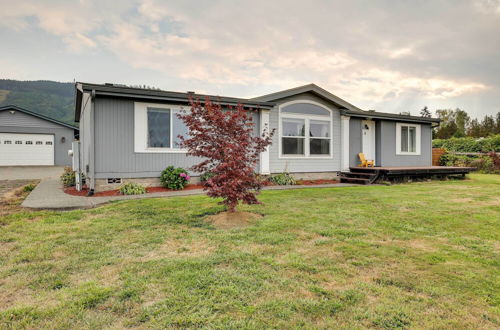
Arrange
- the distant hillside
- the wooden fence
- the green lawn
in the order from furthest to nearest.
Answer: the distant hillside
the wooden fence
the green lawn

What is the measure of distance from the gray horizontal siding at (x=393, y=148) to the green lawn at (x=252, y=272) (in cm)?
871

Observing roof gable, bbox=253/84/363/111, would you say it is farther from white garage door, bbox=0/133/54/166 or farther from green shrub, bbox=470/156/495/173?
white garage door, bbox=0/133/54/166

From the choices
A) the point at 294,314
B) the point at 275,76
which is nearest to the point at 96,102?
the point at 294,314

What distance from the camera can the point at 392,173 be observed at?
1127 cm

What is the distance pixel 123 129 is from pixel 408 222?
7833mm

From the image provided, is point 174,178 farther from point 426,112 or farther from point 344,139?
point 426,112

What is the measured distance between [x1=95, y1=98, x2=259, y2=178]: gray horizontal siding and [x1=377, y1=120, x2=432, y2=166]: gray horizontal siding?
1022 centimetres

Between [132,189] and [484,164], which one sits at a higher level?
[484,164]

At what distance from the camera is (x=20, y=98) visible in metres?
56.5

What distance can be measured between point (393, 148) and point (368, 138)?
146cm

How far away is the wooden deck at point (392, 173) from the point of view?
36.8 ft

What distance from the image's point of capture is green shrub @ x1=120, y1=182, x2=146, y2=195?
8.11 m

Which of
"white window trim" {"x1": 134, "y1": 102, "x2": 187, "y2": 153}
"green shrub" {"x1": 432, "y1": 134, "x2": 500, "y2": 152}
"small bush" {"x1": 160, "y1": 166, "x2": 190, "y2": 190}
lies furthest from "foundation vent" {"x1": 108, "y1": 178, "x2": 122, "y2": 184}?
"green shrub" {"x1": 432, "y1": 134, "x2": 500, "y2": 152}

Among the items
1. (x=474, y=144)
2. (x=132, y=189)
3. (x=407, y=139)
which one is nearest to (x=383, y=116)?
(x=407, y=139)
